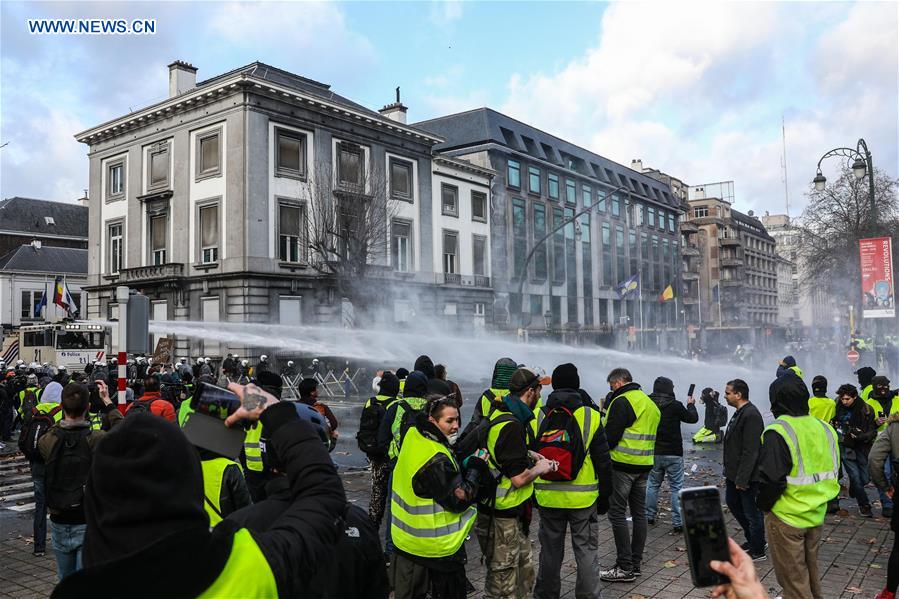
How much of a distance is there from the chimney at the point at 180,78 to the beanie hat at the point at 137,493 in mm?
36378

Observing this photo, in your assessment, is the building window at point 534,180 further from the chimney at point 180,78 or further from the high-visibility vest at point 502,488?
the high-visibility vest at point 502,488

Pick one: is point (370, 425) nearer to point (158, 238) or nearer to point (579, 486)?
point (579, 486)

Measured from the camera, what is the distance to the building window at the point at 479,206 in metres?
41.6

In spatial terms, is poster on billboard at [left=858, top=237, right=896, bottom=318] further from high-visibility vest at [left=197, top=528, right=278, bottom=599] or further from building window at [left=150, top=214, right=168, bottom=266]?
building window at [left=150, top=214, right=168, bottom=266]

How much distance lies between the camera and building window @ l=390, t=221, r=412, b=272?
35.8m

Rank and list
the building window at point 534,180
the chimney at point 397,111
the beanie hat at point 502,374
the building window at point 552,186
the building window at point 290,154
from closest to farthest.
→ 1. the beanie hat at point 502,374
2. the building window at point 290,154
3. the chimney at point 397,111
4. the building window at point 534,180
5. the building window at point 552,186

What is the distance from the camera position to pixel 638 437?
22.1 feet

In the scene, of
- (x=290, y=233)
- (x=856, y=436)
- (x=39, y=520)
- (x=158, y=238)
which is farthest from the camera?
(x=158, y=238)

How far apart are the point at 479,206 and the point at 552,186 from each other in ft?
30.4

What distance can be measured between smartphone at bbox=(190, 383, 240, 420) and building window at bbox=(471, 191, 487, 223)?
3926 cm

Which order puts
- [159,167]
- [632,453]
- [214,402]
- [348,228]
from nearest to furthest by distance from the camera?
[214,402]
[632,453]
[348,228]
[159,167]

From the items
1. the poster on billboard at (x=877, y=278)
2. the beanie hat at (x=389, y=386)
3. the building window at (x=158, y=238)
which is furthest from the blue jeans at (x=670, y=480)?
the building window at (x=158, y=238)

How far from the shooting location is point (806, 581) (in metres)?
4.87

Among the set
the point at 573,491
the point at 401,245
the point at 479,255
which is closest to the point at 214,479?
the point at 573,491
